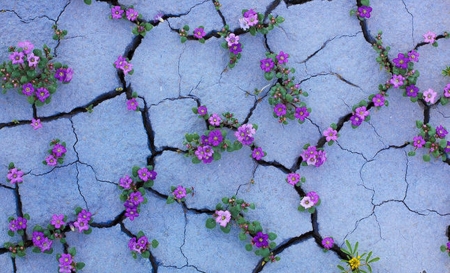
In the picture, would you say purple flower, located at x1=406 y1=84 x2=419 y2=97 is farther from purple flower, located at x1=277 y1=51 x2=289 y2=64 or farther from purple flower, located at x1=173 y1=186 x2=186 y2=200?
purple flower, located at x1=173 y1=186 x2=186 y2=200

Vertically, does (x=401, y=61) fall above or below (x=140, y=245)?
above

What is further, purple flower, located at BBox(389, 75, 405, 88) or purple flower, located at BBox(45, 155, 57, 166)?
purple flower, located at BBox(389, 75, 405, 88)

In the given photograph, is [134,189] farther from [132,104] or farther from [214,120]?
[214,120]

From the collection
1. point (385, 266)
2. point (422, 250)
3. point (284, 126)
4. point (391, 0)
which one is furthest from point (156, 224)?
A: point (391, 0)

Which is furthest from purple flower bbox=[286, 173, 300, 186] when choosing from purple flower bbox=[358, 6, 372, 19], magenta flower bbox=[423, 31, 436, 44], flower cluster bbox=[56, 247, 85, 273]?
flower cluster bbox=[56, 247, 85, 273]

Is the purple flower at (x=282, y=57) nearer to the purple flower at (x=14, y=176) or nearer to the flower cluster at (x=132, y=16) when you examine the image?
the flower cluster at (x=132, y=16)

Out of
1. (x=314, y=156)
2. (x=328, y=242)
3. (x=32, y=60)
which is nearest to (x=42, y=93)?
(x=32, y=60)

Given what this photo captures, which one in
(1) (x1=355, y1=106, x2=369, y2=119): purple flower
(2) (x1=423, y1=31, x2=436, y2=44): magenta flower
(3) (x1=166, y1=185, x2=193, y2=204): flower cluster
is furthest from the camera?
(2) (x1=423, y1=31, x2=436, y2=44): magenta flower
